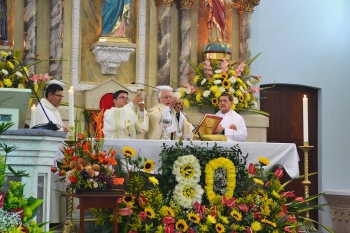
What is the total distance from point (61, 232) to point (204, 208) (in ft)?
4.34

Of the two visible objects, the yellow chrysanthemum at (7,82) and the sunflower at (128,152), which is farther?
the yellow chrysanthemum at (7,82)

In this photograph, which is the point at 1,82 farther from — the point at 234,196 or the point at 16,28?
the point at 234,196

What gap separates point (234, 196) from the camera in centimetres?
673

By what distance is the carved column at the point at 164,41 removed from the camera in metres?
9.65

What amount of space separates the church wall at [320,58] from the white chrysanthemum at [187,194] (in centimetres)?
474

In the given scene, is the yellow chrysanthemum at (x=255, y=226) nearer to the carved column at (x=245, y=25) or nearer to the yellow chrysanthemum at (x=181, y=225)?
the yellow chrysanthemum at (x=181, y=225)

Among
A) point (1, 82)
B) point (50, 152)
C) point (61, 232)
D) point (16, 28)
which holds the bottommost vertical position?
point (61, 232)

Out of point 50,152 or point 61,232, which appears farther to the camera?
point 61,232

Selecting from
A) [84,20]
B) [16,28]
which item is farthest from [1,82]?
[84,20]

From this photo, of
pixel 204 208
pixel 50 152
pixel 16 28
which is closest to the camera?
pixel 50 152

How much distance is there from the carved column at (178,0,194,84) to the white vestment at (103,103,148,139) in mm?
1995

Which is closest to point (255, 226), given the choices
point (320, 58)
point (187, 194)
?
point (187, 194)

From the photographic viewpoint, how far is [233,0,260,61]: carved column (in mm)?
10273

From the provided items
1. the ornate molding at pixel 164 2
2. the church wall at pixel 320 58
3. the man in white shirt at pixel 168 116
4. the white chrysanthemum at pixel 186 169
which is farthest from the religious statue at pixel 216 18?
the white chrysanthemum at pixel 186 169
